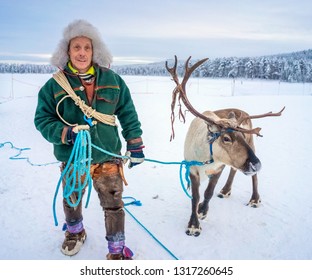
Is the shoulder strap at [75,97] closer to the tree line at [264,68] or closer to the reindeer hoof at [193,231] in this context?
the reindeer hoof at [193,231]

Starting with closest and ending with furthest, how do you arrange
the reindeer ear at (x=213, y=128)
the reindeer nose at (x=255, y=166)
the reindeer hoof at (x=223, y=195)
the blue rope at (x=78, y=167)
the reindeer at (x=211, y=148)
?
the blue rope at (x=78, y=167) < the reindeer nose at (x=255, y=166) < the reindeer at (x=211, y=148) < the reindeer ear at (x=213, y=128) < the reindeer hoof at (x=223, y=195)

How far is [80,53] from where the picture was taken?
2490 mm

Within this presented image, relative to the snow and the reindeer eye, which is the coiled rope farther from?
the reindeer eye

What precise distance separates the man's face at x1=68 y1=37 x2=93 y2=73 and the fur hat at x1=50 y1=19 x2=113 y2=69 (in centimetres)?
4

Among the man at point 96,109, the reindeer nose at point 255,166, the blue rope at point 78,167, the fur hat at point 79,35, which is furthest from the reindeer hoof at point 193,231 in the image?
the fur hat at point 79,35

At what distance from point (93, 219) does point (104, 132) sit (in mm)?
1497

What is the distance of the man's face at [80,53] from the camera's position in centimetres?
249

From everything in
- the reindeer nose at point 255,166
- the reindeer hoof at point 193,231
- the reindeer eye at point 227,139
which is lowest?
the reindeer hoof at point 193,231

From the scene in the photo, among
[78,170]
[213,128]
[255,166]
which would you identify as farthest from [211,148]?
[78,170]

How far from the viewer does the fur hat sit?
8.15 feet

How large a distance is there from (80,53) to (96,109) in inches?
19.6

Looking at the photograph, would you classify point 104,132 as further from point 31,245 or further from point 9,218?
point 9,218
